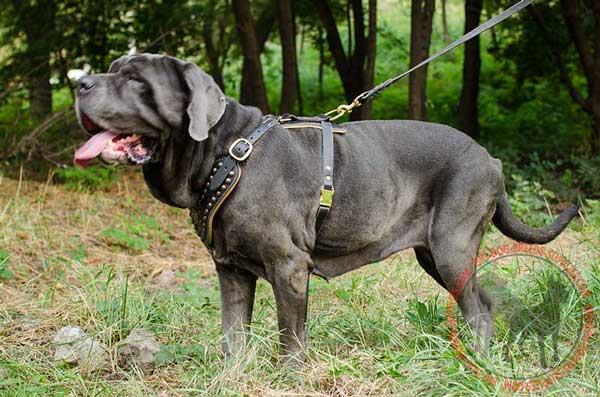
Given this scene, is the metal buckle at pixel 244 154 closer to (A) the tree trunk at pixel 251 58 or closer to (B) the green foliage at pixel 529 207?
(B) the green foliage at pixel 529 207

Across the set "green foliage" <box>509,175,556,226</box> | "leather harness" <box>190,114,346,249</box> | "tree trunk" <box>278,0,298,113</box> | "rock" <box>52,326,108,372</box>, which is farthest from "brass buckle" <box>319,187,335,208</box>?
"tree trunk" <box>278,0,298,113</box>

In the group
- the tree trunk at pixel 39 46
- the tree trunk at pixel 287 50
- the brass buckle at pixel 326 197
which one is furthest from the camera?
the tree trunk at pixel 287 50

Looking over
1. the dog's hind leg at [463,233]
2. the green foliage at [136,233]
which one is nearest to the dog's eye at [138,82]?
the dog's hind leg at [463,233]

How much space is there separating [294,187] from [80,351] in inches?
56.4

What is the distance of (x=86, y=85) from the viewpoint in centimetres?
338

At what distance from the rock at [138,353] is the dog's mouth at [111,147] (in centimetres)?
106

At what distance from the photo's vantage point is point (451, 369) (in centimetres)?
358

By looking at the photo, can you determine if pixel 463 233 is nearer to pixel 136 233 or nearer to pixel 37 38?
pixel 136 233

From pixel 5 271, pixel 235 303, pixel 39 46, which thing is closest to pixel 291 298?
pixel 235 303

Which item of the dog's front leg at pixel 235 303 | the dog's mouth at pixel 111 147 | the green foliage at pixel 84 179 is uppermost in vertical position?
the dog's mouth at pixel 111 147

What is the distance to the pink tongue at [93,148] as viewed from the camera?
3398 mm

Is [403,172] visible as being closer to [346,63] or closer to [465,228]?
[465,228]

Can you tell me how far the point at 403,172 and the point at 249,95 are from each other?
7.40m

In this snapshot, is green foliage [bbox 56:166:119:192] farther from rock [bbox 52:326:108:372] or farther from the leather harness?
the leather harness
